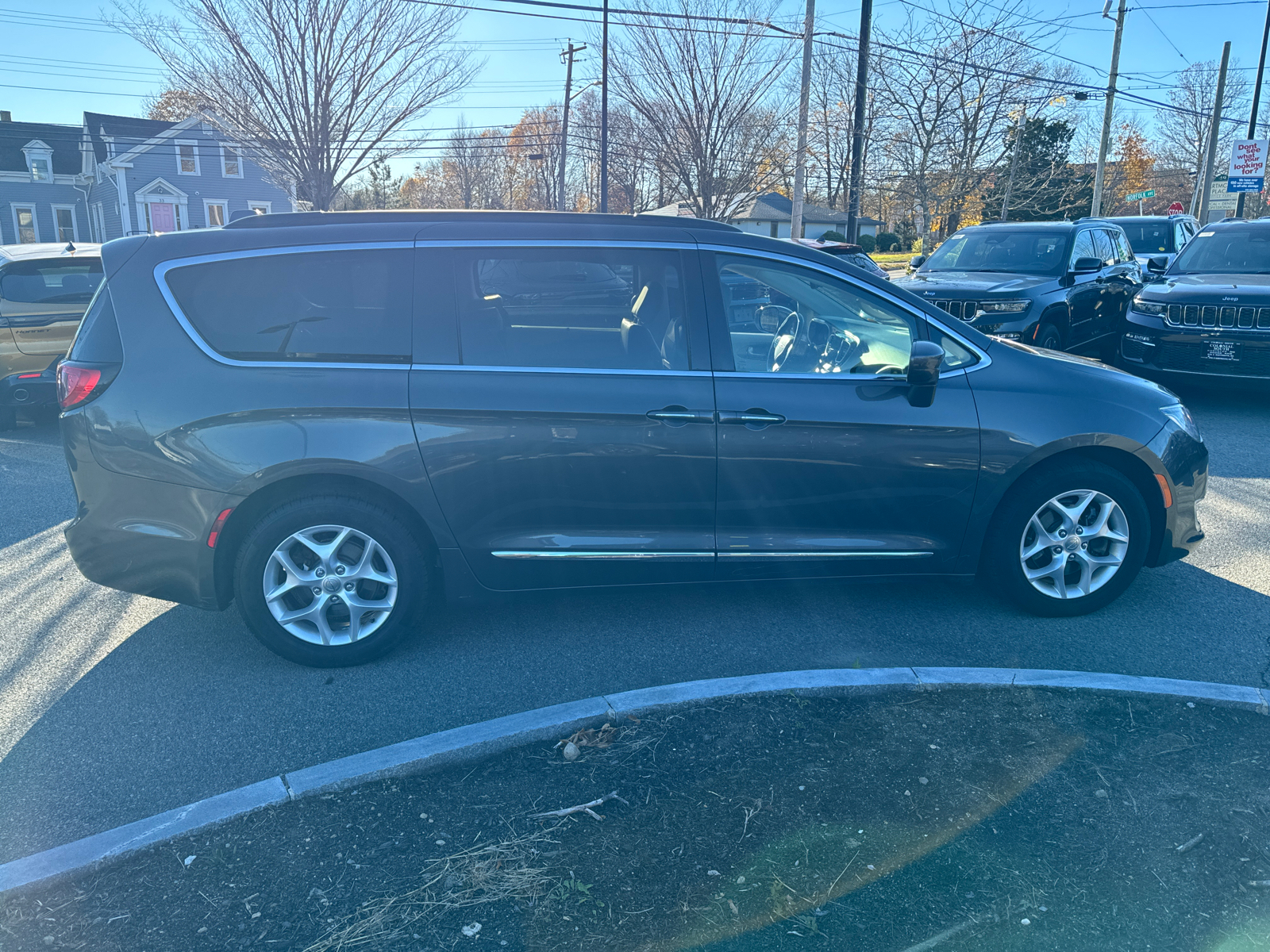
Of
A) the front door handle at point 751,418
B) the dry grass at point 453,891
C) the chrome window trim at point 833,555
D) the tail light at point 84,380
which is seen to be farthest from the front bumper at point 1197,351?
the tail light at point 84,380

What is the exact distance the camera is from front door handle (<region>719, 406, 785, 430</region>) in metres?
4.12

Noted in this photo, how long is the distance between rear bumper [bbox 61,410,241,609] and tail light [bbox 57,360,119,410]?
7cm

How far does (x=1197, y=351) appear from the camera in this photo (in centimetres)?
948

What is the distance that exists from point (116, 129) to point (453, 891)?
50932 millimetres

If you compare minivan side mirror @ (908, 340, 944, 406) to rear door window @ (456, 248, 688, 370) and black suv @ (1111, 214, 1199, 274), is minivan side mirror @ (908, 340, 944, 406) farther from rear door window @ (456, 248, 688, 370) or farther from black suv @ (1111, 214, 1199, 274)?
black suv @ (1111, 214, 1199, 274)

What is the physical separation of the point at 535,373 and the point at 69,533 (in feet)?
6.95

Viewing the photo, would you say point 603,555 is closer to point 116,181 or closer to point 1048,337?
point 1048,337

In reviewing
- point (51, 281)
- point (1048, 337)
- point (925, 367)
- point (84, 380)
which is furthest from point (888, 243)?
point (84, 380)

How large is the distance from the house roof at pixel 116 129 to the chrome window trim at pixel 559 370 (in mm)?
47403

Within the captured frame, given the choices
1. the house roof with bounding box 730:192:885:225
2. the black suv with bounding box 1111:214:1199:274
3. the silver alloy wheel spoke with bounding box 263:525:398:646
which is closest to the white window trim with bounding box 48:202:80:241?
the house roof with bounding box 730:192:885:225

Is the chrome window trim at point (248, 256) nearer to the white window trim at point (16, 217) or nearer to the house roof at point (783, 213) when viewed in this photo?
the white window trim at point (16, 217)

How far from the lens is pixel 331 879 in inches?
108

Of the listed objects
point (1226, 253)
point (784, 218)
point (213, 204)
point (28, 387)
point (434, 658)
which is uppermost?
point (784, 218)

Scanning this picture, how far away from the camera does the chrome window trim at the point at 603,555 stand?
164 inches
